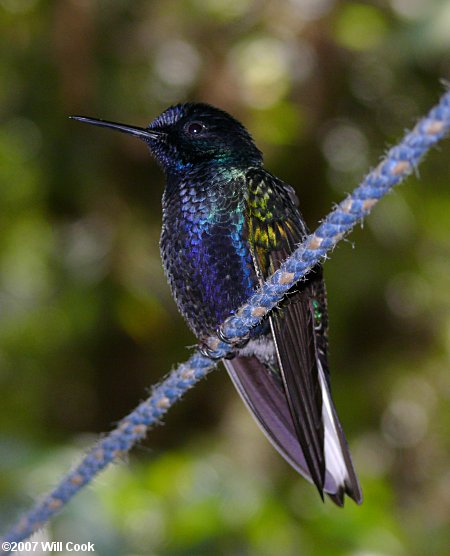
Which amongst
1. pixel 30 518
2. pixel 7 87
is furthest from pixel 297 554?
pixel 7 87

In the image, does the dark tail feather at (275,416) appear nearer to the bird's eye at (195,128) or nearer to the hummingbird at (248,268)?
the hummingbird at (248,268)

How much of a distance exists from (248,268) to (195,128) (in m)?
0.43

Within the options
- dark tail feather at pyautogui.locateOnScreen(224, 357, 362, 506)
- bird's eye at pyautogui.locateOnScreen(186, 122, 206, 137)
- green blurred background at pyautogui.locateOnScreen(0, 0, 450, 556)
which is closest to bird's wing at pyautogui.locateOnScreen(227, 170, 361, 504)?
dark tail feather at pyautogui.locateOnScreen(224, 357, 362, 506)

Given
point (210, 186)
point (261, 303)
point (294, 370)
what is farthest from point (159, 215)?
point (261, 303)

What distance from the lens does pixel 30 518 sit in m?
1.71

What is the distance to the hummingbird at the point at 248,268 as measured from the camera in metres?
1.77

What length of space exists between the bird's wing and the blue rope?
172 mm

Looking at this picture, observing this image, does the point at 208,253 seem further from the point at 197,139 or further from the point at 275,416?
the point at 275,416

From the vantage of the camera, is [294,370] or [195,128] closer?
[294,370]

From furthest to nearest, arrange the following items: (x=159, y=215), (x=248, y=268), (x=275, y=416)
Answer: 1. (x=159, y=215)
2. (x=275, y=416)
3. (x=248, y=268)

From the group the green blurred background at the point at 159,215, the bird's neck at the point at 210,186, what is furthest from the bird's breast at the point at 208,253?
the green blurred background at the point at 159,215

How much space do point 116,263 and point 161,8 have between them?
4.59 feet

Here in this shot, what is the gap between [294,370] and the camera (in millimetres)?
1732

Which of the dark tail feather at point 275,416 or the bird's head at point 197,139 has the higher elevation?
the bird's head at point 197,139
